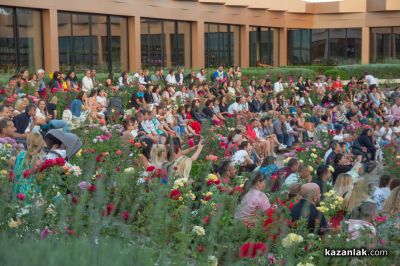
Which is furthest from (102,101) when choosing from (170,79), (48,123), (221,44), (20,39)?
(221,44)

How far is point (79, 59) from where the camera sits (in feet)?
90.2

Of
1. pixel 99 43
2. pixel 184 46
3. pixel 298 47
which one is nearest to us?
pixel 99 43

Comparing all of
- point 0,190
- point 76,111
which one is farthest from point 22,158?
point 76,111

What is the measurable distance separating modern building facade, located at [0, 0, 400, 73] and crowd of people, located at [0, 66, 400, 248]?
13.0 feet

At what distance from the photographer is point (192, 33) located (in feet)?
114

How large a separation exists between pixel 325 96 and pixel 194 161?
1468 cm

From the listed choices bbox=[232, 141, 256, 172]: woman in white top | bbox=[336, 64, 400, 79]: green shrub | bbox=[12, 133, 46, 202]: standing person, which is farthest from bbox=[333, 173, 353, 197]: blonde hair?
bbox=[336, 64, 400, 79]: green shrub

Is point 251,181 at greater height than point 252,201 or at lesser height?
greater

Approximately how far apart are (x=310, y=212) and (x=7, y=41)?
1863 cm

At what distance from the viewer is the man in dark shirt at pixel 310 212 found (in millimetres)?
7008

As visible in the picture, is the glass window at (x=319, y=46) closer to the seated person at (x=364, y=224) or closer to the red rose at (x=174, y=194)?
the seated person at (x=364, y=224)

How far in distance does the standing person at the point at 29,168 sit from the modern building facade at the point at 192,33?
1693 centimetres

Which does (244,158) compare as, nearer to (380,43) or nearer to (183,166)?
(183,166)

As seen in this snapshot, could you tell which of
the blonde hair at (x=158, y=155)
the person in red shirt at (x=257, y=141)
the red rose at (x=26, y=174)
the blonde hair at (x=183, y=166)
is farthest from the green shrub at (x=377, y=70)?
the red rose at (x=26, y=174)
